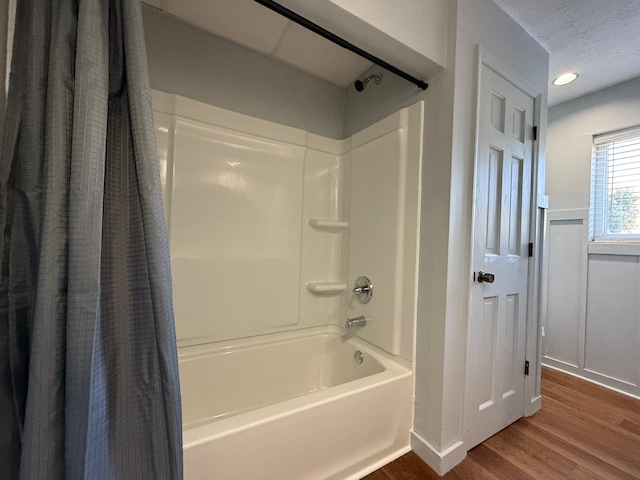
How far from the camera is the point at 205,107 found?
1.50 metres

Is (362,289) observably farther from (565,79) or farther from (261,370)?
(565,79)

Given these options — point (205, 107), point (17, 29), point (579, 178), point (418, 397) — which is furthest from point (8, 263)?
point (579, 178)

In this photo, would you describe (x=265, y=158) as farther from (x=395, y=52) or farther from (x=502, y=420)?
(x=502, y=420)

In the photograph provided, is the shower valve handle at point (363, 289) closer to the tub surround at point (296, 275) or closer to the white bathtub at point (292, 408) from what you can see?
the tub surround at point (296, 275)

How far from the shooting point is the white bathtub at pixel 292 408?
0.93 m

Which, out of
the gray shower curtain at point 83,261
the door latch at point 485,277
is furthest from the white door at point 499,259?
the gray shower curtain at point 83,261

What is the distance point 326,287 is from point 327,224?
1.45ft

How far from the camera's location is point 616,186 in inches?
81.2

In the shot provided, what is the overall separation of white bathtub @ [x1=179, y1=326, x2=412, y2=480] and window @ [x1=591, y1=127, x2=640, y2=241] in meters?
2.09

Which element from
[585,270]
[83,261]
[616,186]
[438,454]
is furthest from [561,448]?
[83,261]

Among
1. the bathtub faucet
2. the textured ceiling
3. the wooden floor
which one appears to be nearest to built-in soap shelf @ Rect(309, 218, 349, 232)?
the bathtub faucet

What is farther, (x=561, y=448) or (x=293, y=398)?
(x=561, y=448)

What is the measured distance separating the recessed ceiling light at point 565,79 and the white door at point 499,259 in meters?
0.63

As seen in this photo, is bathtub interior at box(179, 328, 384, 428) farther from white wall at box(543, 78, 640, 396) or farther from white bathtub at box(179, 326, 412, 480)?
white wall at box(543, 78, 640, 396)
